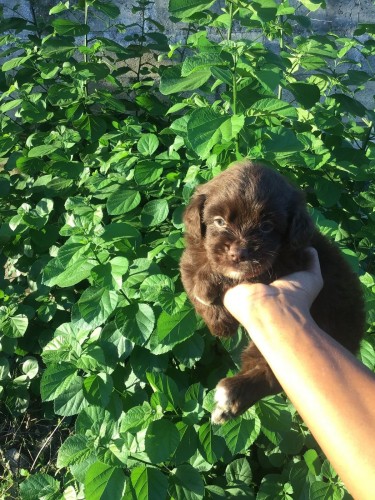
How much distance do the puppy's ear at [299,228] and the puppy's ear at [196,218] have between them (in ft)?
1.14

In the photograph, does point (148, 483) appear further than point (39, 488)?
No

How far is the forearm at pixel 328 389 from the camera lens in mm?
1520

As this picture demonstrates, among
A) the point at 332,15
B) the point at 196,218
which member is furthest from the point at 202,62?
the point at 332,15

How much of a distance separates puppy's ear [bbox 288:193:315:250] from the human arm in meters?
0.15

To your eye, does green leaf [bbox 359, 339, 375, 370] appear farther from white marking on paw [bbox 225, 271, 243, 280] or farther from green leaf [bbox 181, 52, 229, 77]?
green leaf [bbox 181, 52, 229, 77]

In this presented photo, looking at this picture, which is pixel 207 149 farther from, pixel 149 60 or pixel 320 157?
pixel 149 60

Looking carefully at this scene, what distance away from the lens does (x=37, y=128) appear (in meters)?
4.39

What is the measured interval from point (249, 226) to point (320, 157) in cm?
94

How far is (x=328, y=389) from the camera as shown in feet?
5.45

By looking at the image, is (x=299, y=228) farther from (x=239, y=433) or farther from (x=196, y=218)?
(x=239, y=433)

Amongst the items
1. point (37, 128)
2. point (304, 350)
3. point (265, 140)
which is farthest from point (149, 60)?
point (304, 350)

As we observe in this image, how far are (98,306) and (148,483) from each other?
704mm

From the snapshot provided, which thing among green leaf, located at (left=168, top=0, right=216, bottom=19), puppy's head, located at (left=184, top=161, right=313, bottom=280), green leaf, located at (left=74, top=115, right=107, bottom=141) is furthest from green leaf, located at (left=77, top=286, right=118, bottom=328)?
green leaf, located at (left=74, top=115, right=107, bottom=141)

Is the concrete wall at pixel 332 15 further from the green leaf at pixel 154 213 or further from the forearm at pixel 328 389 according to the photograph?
the forearm at pixel 328 389
